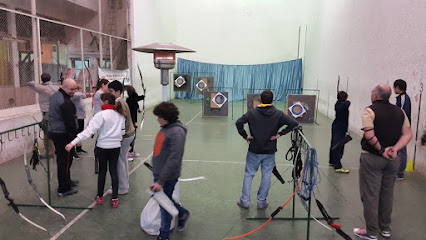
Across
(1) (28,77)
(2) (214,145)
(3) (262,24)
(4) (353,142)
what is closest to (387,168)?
(2) (214,145)

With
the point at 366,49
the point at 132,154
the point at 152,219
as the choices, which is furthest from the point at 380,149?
the point at 366,49

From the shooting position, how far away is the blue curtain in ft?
55.4

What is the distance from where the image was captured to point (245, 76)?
17.2m

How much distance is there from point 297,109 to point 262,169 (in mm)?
6717

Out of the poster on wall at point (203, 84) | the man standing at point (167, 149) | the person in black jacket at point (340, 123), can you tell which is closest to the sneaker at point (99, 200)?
the man standing at point (167, 149)

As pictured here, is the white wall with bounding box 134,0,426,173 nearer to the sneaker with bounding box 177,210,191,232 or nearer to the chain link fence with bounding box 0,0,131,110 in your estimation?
the chain link fence with bounding box 0,0,131,110

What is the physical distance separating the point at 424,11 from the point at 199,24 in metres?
12.8

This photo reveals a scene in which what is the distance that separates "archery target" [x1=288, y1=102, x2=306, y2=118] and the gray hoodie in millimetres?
7768

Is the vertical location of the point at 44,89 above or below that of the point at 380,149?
above

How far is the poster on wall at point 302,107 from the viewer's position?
10.0m

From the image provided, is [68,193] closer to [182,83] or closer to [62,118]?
[62,118]

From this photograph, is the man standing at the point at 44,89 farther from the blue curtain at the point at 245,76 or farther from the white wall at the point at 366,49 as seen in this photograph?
the blue curtain at the point at 245,76

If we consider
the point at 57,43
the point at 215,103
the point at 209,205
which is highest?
the point at 57,43

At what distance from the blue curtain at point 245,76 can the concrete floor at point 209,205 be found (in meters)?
10.9
